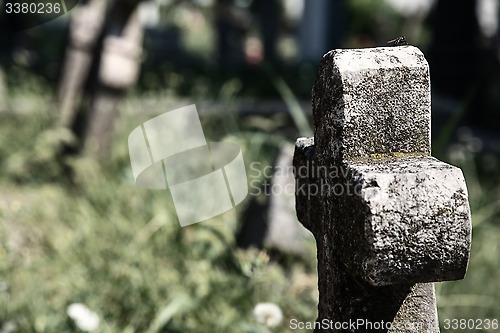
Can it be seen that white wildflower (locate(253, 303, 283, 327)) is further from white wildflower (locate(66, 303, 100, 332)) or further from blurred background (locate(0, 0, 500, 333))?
→ white wildflower (locate(66, 303, 100, 332))

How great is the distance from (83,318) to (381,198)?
4.34 ft

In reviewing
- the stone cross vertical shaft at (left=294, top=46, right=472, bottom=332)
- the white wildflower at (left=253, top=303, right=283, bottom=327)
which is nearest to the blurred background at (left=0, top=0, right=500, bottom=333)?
the white wildflower at (left=253, top=303, right=283, bottom=327)

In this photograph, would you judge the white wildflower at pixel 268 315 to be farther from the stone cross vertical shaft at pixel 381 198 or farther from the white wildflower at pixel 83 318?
the stone cross vertical shaft at pixel 381 198

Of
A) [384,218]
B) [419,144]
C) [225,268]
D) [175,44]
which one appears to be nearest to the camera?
[384,218]

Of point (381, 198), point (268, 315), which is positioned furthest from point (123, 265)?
point (381, 198)

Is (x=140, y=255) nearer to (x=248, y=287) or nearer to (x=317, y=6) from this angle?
(x=248, y=287)

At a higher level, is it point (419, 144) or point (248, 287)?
point (419, 144)

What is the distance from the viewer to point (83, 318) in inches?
86.3

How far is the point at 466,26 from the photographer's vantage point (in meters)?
7.56

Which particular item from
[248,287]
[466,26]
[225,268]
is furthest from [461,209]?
[466,26]

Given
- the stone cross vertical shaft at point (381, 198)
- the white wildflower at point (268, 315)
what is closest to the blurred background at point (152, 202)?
the white wildflower at point (268, 315)

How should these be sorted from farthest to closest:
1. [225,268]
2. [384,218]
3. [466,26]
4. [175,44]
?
1. [175,44]
2. [466,26]
3. [225,268]
4. [384,218]

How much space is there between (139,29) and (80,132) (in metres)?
0.72

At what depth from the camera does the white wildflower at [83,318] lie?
2.18 metres
